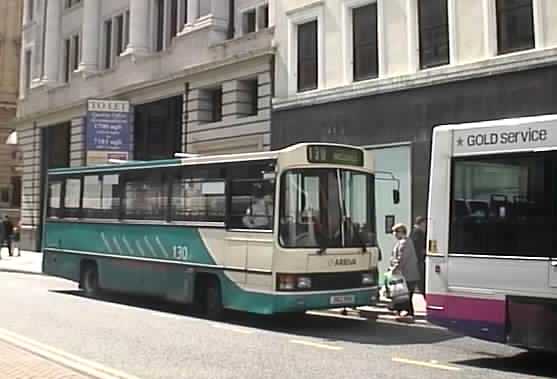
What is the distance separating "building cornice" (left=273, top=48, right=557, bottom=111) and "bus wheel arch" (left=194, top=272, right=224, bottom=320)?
8662 mm

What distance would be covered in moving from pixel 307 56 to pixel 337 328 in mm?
12449

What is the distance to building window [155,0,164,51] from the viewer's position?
32.3 m

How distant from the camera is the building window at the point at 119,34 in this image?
114 ft

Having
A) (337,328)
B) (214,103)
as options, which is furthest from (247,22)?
(337,328)

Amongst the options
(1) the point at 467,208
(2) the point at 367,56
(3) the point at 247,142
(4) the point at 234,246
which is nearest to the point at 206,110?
(3) the point at 247,142

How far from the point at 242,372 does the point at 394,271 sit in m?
5.82

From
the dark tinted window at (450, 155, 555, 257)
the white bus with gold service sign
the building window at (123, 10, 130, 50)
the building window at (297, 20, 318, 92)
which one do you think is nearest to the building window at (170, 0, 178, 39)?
the building window at (123, 10, 130, 50)

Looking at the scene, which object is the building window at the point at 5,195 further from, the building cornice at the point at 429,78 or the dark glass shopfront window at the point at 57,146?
the building cornice at the point at 429,78

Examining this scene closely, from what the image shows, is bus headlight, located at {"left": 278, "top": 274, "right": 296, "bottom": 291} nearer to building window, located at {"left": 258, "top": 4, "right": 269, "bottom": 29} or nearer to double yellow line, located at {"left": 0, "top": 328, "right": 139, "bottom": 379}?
double yellow line, located at {"left": 0, "top": 328, "right": 139, "bottom": 379}

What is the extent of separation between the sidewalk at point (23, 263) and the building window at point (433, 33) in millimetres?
15108

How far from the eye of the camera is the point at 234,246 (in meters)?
14.0

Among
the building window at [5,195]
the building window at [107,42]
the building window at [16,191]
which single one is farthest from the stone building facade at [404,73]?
the building window at [16,191]

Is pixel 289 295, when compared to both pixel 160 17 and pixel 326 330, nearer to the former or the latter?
pixel 326 330

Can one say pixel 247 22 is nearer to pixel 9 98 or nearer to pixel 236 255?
pixel 236 255
